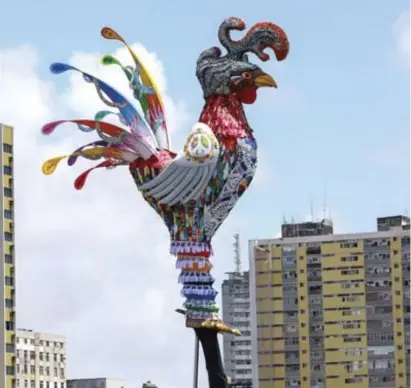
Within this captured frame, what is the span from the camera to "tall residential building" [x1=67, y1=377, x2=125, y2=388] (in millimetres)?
89812

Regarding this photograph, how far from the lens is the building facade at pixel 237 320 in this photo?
116m

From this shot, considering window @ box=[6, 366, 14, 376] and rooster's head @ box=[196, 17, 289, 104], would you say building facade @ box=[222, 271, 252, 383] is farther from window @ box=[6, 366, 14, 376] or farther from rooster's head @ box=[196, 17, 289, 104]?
rooster's head @ box=[196, 17, 289, 104]

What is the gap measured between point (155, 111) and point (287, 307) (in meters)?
60.4

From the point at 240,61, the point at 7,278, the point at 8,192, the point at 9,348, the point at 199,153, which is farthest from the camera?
the point at 9,348

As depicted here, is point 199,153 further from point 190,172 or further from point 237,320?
point 237,320

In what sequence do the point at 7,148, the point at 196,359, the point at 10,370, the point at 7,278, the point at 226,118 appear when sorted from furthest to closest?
the point at 7,148, the point at 10,370, the point at 7,278, the point at 196,359, the point at 226,118

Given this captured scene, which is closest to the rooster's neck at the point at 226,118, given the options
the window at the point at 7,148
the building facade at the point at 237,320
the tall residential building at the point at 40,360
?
the window at the point at 7,148

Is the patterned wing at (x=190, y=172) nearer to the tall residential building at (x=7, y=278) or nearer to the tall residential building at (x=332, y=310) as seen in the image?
the tall residential building at (x=7, y=278)

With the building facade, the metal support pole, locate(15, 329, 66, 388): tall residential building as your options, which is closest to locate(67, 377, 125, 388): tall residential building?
locate(15, 329, 66, 388): tall residential building

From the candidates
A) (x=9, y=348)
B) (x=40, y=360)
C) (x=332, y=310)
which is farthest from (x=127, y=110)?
(x=332, y=310)

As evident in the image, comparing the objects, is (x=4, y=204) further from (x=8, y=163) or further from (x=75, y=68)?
(x=75, y=68)

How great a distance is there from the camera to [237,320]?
4717 inches

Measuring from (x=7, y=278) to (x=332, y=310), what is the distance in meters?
30.6

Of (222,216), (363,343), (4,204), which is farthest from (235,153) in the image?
(363,343)
